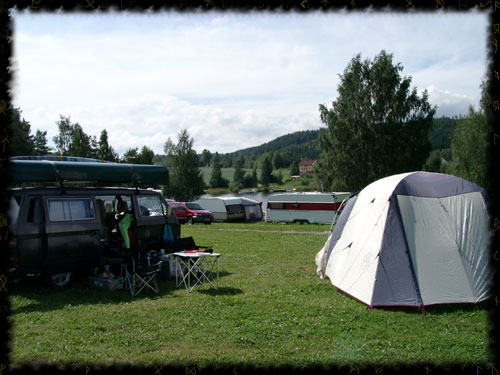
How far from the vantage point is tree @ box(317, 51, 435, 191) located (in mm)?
30766

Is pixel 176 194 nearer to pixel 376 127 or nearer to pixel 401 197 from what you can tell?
pixel 376 127

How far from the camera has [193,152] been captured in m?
50.6

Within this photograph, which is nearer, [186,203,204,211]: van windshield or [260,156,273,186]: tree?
[186,203,204,211]: van windshield

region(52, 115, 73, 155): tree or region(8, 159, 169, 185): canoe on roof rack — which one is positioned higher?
region(52, 115, 73, 155): tree

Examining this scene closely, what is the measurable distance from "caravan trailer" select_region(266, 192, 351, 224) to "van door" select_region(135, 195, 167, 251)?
17.4m

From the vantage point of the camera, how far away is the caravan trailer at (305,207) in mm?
26797

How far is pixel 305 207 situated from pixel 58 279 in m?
20.8

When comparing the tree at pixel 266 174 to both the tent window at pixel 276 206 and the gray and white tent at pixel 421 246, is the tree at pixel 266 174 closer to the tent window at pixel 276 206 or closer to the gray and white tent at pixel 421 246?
the tent window at pixel 276 206

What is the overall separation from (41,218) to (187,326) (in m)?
3.81

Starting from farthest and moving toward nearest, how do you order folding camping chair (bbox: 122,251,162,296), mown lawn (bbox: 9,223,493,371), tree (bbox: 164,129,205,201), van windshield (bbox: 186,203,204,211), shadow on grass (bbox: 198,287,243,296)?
1. tree (bbox: 164,129,205,201)
2. van windshield (bbox: 186,203,204,211)
3. folding camping chair (bbox: 122,251,162,296)
4. shadow on grass (bbox: 198,287,243,296)
5. mown lawn (bbox: 9,223,493,371)

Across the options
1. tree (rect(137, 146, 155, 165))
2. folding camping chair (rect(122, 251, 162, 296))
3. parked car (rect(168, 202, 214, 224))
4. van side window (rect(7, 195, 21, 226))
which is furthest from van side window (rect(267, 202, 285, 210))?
tree (rect(137, 146, 155, 165))

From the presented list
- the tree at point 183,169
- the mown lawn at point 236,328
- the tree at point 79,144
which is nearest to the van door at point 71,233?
the mown lawn at point 236,328

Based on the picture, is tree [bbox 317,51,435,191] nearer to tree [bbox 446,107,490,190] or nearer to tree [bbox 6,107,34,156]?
tree [bbox 446,107,490,190]

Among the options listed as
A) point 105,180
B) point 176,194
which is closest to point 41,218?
point 105,180
